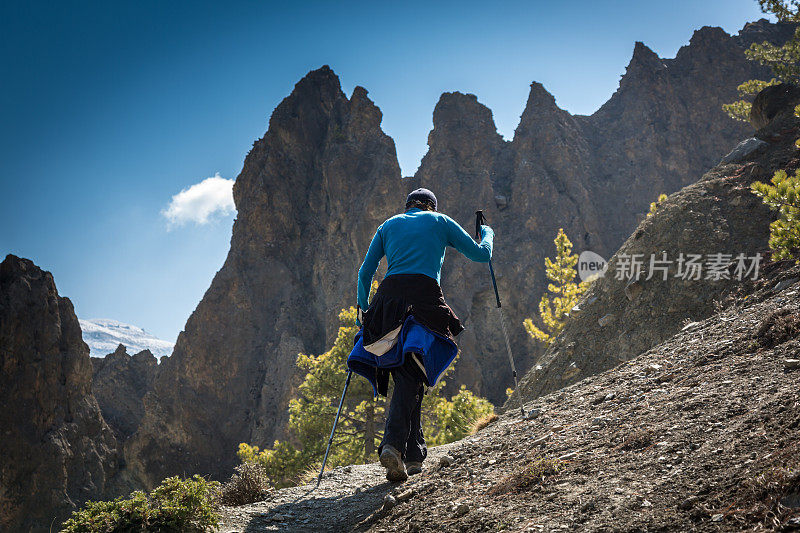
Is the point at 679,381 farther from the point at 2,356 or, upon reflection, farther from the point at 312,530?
the point at 2,356

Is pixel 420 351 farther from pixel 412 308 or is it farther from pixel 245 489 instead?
pixel 245 489

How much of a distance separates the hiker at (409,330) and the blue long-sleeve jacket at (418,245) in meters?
0.01

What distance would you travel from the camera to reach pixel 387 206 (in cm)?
5319

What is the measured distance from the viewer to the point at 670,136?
70812 mm

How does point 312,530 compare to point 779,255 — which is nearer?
point 312,530

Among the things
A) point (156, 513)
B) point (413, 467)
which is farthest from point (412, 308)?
point (156, 513)

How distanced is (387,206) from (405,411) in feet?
161

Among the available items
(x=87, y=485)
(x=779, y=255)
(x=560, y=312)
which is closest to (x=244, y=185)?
(x=87, y=485)

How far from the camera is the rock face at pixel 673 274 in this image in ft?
37.6

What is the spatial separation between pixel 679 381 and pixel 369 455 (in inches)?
485

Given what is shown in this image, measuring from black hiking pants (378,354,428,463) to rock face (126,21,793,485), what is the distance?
3988 centimetres

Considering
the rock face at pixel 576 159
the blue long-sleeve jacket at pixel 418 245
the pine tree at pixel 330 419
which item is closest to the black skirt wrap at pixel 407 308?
the blue long-sleeve jacket at pixel 418 245

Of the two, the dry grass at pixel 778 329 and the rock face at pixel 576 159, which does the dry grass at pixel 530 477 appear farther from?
the rock face at pixel 576 159

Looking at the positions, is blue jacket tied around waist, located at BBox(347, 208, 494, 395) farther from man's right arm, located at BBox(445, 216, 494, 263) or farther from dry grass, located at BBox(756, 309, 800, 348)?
dry grass, located at BBox(756, 309, 800, 348)
